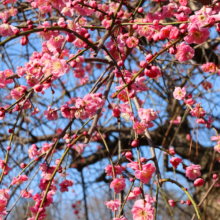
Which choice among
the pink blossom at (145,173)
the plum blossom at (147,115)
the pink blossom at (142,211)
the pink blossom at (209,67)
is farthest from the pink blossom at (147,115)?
the pink blossom at (209,67)

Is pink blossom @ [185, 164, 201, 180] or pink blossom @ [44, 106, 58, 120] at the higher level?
pink blossom @ [44, 106, 58, 120]

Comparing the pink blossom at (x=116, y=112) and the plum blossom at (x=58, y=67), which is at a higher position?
the plum blossom at (x=58, y=67)

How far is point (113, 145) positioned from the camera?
315 cm

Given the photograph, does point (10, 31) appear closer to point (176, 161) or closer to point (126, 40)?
point (126, 40)

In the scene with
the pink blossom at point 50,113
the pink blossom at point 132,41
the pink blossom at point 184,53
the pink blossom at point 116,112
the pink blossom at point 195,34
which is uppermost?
the pink blossom at point 195,34

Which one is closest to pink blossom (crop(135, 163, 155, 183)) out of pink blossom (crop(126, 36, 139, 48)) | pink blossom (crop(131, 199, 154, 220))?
A: pink blossom (crop(131, 199, 154, 220))

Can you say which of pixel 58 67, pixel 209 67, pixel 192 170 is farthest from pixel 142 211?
pixel 209 67

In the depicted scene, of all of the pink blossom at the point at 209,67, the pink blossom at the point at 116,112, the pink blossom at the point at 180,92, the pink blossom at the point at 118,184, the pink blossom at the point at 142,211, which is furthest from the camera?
the pink blossom at the point at 209,67

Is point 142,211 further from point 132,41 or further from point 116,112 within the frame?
point 132,41

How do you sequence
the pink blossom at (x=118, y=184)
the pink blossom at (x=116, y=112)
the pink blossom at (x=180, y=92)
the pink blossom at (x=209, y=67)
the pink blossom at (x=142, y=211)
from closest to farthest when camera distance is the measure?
the pink blossom at (x=142, y=211), the pink blossom at (x=118, y=184), the pink blossom at (x=116, y=112), the pink blossom at (x=180, y=92), the pink blossom at (x=209, y=67)

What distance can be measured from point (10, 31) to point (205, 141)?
2519 millimetres

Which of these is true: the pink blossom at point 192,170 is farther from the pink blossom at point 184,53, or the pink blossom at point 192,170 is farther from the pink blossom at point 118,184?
the pink blossom at point 184,53

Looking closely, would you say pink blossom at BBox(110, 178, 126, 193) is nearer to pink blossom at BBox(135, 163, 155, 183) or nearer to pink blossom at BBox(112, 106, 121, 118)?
pink blossom at BBox(135, 163, 155, 183)

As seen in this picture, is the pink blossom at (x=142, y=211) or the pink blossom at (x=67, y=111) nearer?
the pink blossom at (x=142, y=211)
